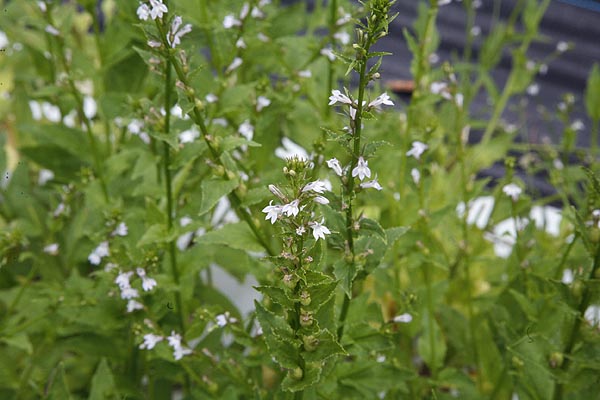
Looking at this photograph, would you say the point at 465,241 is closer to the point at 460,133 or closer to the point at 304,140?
the point at 460,133

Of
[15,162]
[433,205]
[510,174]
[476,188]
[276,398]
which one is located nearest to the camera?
[276,398]

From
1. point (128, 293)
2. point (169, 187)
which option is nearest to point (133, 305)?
point (128, 293)

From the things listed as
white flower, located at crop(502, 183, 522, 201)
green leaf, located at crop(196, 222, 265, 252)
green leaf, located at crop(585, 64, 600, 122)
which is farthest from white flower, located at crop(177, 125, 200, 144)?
green leaf, located at crop(585, 64, 600, 122)

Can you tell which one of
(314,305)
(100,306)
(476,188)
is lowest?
(100,306)

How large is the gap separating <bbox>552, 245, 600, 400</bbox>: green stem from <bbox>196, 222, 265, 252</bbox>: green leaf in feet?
1.38

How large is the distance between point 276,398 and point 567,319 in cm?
42

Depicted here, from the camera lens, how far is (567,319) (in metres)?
0.96

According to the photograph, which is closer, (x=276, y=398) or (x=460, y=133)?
(x=276, y=398)

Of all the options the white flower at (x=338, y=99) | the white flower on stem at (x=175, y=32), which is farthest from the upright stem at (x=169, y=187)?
the white flower at (x=338, y=99)

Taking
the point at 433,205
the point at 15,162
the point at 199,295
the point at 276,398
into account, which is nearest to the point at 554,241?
the point at 433,205

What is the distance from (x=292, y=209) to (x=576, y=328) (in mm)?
469

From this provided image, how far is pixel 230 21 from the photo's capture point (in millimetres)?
1145

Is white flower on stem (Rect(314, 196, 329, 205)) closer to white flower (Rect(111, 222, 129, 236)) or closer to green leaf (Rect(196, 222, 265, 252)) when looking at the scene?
green leaf (Rect(196, 222, 265, 252))

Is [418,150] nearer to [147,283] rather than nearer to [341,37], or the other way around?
[341,37]
